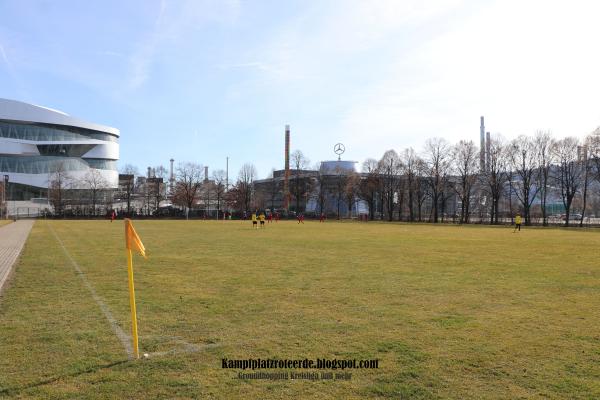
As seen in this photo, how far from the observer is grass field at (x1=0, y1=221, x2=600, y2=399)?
5438 millimetres

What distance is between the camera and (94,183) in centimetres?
9862

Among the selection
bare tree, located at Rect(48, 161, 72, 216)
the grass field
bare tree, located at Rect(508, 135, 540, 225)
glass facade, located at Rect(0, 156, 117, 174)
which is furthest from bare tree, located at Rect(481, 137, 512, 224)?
glass facade, located at Rect(0, 156, 117, 174)

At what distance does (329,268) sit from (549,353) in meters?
9.36

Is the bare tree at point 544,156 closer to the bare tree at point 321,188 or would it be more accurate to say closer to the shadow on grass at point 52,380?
the bare tree at point 321,188

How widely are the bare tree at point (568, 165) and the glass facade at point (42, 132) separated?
94.6m

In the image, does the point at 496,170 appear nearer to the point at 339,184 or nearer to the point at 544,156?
the point at 544,156

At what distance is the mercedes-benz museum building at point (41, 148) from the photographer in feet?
315

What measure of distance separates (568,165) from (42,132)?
97.8 meters

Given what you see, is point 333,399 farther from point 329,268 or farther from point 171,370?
point 329,268

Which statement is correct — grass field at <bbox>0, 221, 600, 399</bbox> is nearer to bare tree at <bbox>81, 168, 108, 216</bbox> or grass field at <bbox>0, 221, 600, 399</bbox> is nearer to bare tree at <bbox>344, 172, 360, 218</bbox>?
bare tree at <bbox>344, 172, 360, 218</bbox>

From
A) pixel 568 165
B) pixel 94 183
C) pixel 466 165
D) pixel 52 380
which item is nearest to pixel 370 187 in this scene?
pixel 466 165

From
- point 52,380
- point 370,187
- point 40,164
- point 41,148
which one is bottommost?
point 52,380

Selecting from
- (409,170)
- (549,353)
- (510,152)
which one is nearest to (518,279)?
(549,353)

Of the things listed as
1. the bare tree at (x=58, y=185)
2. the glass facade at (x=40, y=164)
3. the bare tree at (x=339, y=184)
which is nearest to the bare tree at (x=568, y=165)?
the bare tree at (x=339, y=184)
